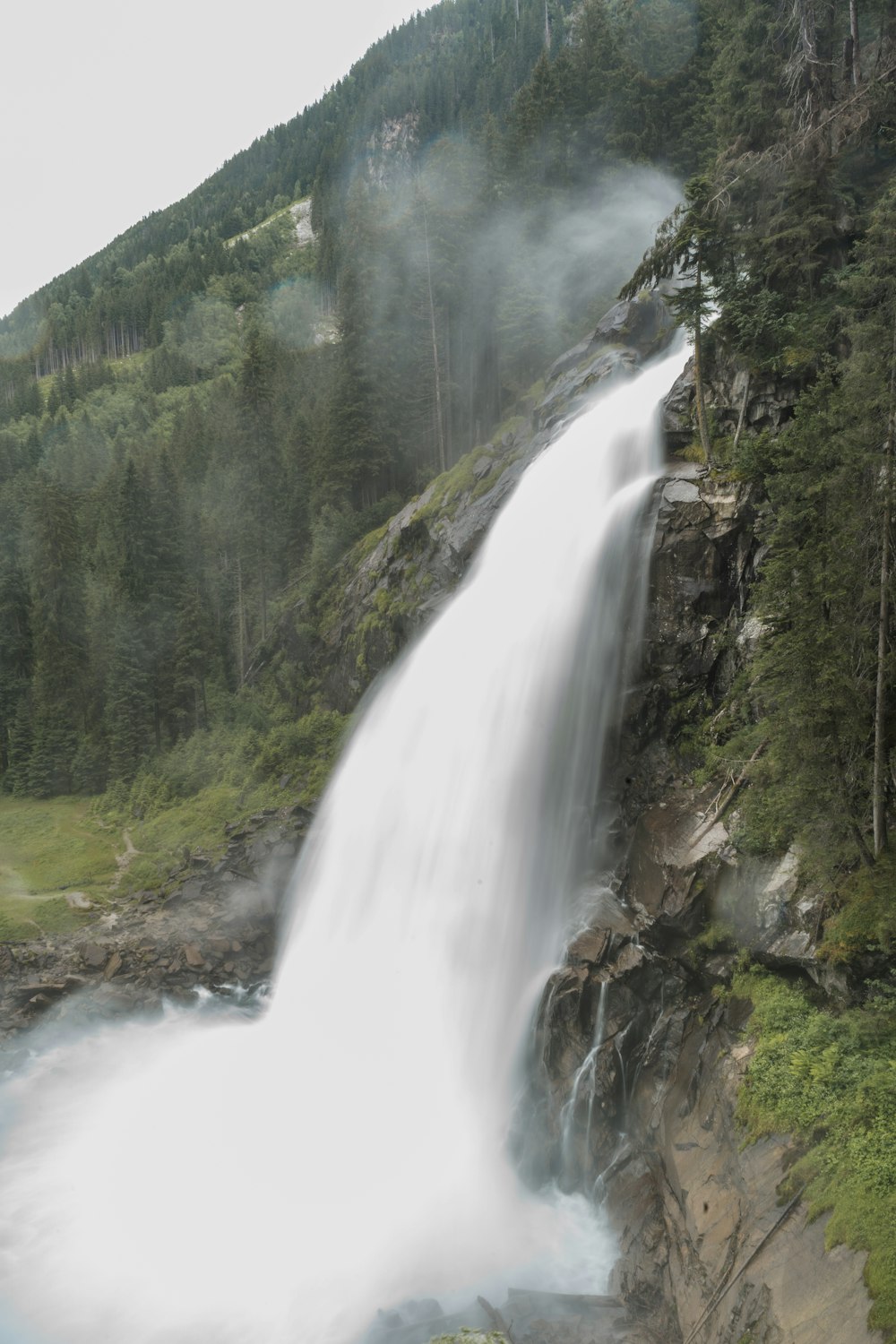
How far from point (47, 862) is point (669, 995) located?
26.1 metres

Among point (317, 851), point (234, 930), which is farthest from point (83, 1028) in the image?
point (317, 851)

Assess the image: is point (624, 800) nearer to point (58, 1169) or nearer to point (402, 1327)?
point (402, 1327)

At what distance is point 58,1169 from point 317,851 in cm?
993

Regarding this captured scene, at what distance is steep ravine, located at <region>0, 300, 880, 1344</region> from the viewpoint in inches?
405

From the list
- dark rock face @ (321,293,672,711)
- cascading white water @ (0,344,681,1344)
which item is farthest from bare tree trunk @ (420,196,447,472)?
cascading white water @ (0,344,681,1344)

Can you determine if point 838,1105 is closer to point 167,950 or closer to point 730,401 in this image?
point 730,401

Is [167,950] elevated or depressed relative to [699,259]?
depressed

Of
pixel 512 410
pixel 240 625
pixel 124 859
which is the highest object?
pixel 512 410

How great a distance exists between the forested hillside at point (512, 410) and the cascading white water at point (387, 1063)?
15.1 ft

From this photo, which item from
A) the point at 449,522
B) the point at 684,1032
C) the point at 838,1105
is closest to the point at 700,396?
the point at 449,522

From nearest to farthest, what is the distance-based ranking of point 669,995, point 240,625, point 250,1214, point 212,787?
point 669,995, point 250,1214, point 212,787, point 240,625

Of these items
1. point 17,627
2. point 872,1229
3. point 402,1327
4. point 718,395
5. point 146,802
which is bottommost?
point 402,1327

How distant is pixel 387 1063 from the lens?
17.7 metres

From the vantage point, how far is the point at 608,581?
18875 mm
